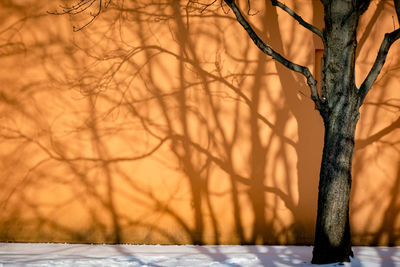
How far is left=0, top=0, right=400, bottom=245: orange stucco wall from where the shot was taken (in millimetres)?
8625

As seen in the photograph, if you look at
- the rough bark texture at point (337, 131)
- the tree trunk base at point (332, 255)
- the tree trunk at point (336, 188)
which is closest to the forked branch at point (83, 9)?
the rough bark texture at point (337, 131)

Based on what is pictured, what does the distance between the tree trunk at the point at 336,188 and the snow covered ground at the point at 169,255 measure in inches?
12.5

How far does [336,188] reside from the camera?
22.1 ft

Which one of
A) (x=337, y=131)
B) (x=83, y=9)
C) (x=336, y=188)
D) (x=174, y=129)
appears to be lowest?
(x=336, y=188)

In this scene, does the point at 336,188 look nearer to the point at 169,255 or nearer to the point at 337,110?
the point at 337,110

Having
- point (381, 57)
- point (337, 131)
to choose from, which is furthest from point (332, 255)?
point (381, 57)

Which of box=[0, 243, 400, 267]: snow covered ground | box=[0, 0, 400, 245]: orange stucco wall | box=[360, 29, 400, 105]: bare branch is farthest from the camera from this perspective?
box=[0, 0, 400, 245]: orange stucco wall

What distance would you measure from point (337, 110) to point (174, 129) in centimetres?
292

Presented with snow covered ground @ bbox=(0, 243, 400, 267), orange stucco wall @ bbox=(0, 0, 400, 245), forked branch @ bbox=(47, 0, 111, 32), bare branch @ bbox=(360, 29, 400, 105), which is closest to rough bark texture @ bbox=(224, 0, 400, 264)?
bare branch @ bbox=(360, 29, 400, 105)

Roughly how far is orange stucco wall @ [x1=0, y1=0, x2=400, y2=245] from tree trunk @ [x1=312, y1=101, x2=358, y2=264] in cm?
183

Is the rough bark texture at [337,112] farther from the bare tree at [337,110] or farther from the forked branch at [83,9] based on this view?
the forked branch at [83,9]

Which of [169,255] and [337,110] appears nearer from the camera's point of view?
[337,110]

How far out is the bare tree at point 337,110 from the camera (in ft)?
22.0

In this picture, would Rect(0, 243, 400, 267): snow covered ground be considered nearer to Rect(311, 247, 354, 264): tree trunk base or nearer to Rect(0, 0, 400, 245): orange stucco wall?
Rect(311, 247, 354, 264): tree trunk base
